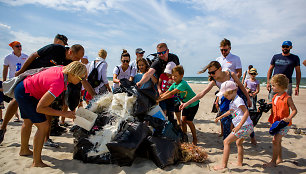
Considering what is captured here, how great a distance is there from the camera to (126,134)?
2.51 m

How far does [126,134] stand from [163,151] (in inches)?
22.0

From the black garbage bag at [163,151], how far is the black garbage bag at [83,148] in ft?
2.95

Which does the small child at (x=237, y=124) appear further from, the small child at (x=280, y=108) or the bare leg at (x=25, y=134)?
the bare leg at (x=25, y=134)

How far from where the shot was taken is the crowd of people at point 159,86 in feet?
8.27

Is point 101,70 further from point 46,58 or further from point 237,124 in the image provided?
point 237,124

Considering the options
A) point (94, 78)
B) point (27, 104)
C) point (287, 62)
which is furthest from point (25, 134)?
point (287, 62)

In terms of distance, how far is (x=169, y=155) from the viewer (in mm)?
2531

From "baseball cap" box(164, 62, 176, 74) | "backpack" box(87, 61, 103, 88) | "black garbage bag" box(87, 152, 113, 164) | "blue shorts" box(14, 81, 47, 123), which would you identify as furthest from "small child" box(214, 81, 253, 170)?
"backpack" box(87, 61, 103, 88)

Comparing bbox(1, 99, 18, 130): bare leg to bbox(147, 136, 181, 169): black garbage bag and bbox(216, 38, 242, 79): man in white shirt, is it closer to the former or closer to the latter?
bbox(147, 136, 181, 169): black garbage bag

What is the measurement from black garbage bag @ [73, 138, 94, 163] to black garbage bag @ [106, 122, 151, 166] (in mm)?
456

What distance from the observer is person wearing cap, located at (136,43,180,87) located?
3793mm

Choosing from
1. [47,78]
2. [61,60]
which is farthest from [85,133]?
[61,60]

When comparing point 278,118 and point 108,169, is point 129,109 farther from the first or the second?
point 278,118

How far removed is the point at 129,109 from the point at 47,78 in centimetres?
123
